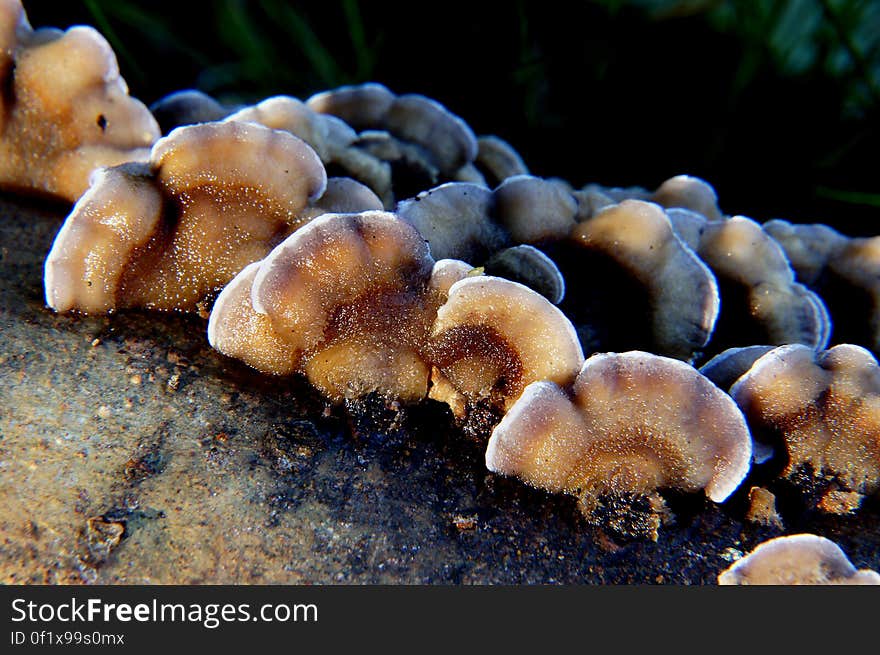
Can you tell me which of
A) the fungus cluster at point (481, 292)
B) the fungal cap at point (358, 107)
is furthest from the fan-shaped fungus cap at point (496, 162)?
the fungus cluster at point (481, 292)

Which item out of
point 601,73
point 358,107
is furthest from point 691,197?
point 601,73

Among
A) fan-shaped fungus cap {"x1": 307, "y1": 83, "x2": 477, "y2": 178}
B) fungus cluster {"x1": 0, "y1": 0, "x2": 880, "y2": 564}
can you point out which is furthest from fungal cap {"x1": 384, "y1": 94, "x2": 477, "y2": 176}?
fungus cluster {"x1": 0, "y1": 0, "x2": 880, "y2": 564}

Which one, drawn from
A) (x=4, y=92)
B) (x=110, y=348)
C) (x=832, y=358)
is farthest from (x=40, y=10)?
(x=832, y=358)

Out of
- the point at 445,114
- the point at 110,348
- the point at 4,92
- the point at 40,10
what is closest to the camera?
the point at 110,348

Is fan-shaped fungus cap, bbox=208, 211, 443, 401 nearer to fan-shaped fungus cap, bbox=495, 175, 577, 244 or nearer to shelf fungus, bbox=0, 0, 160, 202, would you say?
fan-shaped fungus cap, bbox=495, 175, 577, 244

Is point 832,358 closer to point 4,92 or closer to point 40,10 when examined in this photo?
point 4,92
